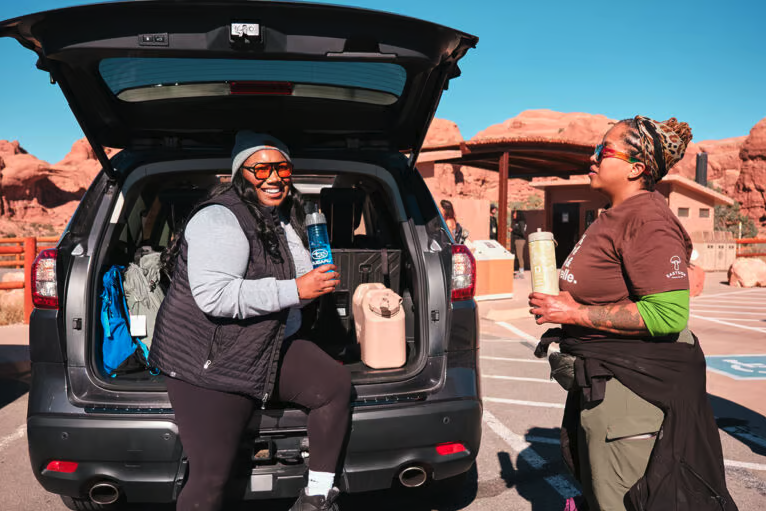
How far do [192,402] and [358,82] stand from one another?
1.58 metres

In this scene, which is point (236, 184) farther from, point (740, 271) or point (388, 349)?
point (740, 271)

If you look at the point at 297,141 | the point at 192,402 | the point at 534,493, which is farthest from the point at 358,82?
the point at 534,493

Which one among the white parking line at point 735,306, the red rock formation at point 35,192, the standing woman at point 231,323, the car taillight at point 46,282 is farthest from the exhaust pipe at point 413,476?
the red rock formation at point 35,192

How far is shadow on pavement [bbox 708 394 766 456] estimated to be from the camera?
408 centimetres

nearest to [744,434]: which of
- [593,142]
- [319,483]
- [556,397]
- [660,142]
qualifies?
[556,397]

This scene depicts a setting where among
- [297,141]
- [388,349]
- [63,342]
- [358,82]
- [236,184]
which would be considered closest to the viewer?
[236,184]

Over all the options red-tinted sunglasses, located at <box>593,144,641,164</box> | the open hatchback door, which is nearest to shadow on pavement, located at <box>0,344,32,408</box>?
the open hatchback door

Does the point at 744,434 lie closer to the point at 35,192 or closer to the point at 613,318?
the point at 613,318

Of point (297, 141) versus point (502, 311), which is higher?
point (297, 141)

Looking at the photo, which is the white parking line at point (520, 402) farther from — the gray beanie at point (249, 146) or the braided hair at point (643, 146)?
the gray beanie at point (249, 146)

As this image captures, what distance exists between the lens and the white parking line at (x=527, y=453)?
11.1 ft

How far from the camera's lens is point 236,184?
232 cm

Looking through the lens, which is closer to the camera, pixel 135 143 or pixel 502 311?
pixel 135 143

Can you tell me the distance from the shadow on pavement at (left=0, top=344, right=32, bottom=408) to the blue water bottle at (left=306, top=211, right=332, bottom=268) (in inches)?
165
